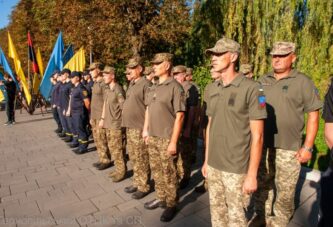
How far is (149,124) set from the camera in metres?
3.75

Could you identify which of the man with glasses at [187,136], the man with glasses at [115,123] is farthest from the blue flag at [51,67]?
the man with glasses at [187,136]

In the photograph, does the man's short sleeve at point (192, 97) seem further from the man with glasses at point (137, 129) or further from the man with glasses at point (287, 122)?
the man with glasses at point (287, 122)

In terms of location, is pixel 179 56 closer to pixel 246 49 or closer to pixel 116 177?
pixel 246 49

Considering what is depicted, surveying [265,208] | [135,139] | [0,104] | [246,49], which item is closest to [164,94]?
[135,139]

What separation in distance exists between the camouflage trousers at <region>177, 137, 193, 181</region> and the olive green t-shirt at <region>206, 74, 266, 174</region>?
2070 millimetres

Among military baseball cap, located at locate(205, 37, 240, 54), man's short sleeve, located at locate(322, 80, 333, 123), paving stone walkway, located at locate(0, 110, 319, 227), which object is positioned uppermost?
military baseball cap, located at locate(205, 37, 240, 54)

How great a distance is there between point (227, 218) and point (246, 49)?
27.3 ft

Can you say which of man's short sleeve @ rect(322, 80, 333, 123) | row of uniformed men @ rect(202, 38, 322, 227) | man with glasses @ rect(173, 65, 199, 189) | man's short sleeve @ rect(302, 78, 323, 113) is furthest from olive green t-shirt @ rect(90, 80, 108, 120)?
man's short sleeve @ rect(322, 80, 333, 123)

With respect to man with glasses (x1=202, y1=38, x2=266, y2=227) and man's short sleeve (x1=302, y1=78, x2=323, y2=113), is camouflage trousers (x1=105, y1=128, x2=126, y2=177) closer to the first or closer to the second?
man with glasses (x1=202, y1=38, x2=266, y2=227)

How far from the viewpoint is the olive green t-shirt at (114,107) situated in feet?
16.6

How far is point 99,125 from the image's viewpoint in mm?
5520

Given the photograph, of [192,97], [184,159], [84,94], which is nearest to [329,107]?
[184,159]

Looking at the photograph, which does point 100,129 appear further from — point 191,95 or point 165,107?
point 165,107

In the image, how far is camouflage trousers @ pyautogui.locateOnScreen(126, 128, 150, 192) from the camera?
4.37 metres
